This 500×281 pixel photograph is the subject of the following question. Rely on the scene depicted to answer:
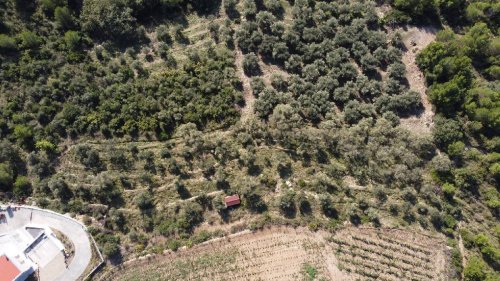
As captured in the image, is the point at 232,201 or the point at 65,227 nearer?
the point at 65,227

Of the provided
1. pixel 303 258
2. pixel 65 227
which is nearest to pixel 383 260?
pixel 303 258

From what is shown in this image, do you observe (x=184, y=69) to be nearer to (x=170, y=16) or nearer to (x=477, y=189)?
(x=170, y=16)

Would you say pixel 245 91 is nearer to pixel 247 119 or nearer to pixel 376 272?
pixel 247 119

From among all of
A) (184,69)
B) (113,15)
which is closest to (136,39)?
(113,15)

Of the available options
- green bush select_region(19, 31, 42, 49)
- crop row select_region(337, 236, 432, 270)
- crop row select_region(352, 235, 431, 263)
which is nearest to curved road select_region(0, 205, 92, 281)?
green bush select_region(19, 31, 42, 49)

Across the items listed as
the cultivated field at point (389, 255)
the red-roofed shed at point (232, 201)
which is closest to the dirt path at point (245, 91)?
the red-roofed shed at point (232, 201)

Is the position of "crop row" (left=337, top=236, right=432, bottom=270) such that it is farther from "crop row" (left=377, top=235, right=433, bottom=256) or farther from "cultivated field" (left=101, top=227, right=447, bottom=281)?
"crop row" (left=377, top=235, right=433, bottom=256)
